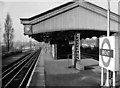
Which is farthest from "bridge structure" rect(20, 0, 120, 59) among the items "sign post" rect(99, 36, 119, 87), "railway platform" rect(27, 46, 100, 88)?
"sign post" rect(99, 36, 119, 87)

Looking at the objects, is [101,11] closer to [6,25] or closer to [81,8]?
[81,8]

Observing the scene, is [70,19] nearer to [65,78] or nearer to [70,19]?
[70,19]

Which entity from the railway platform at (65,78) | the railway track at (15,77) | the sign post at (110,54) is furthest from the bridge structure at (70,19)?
the sign post at (110,54)

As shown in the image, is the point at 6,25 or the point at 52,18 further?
the point at 6,25

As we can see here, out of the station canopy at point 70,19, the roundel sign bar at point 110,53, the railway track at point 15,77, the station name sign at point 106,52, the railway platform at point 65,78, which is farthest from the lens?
the station canopy at point 70,19

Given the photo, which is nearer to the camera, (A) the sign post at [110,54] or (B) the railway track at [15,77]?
(A) the sign post at [110,54]

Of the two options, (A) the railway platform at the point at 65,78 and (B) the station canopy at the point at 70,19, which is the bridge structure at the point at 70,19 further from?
(A) the railway platform at the point at 65,78

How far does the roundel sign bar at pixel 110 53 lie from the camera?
24.4 feet

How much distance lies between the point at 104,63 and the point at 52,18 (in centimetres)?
685

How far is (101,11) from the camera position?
13.8 meters

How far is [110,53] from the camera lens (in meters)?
7.83

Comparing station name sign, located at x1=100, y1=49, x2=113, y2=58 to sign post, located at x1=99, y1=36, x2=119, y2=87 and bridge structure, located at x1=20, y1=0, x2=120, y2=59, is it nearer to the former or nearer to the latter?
sign post, located at x1=99, y1=36, x2=119, y2=87

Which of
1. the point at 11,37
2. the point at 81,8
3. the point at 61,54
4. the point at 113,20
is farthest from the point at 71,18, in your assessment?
the point at 11,37

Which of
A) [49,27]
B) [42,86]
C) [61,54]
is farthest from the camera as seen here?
[61,54]
